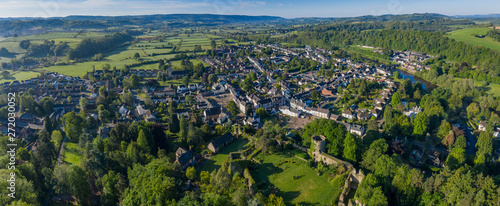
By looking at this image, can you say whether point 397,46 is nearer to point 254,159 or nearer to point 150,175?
point 254,159

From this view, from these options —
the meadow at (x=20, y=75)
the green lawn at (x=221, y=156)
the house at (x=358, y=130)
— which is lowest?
the green lawn at (x=221, y=156)

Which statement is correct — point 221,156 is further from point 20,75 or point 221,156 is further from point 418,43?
point 418,43

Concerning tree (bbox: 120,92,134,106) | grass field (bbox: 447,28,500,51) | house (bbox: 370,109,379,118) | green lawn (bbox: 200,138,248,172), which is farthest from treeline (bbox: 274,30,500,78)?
tree (bbox: 120,92,134,106)

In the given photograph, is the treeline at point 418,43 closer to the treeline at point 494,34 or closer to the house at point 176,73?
the treeline at point 494,34

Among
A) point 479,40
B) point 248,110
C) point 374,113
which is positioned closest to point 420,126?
point 374,113

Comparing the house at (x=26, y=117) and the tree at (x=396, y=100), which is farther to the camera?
the tree at (x=396, y=100)

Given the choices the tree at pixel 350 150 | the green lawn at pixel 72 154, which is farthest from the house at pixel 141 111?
the tree at pixel 350 150

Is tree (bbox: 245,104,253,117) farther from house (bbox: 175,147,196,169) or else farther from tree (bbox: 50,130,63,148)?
tree (bbox: 50,130,63,148)
